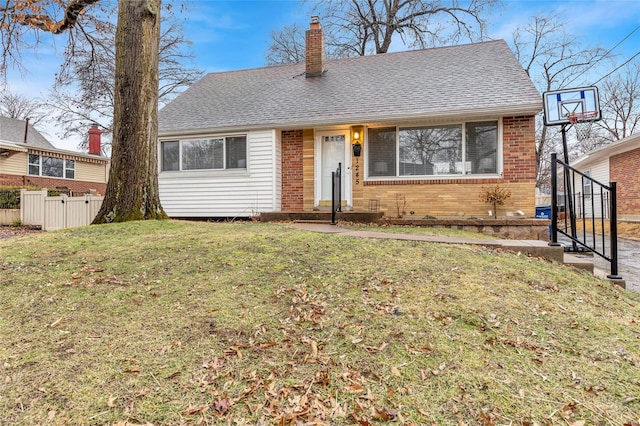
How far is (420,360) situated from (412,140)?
7687 mm

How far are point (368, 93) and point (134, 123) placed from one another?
6326 millimetres

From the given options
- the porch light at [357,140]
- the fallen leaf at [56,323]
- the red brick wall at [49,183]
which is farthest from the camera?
the red brick wall at [49,183]

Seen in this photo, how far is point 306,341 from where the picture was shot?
7.48ft

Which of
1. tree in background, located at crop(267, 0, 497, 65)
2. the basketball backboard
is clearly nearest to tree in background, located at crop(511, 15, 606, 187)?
tree in background, located at crop(267, 0, 497, 65)

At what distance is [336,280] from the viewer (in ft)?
10.6

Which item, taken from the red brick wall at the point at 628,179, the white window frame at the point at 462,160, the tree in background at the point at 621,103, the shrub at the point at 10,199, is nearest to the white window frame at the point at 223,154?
the white window frame at the point at 462,160

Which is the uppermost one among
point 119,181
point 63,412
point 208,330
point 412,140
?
point 412,140

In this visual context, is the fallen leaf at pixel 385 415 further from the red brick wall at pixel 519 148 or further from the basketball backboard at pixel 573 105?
the basketball backboard at pixel 573 105

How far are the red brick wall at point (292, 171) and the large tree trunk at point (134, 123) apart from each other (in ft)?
13.8

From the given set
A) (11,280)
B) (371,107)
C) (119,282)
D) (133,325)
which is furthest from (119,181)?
(371,107)

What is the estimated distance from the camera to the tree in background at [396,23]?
16.9 m

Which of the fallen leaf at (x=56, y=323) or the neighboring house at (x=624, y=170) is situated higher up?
the neighboring house at (x=624, y=170)

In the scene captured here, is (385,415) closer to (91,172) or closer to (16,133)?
(91,172)

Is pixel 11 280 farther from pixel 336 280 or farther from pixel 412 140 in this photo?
pixel 412 140
